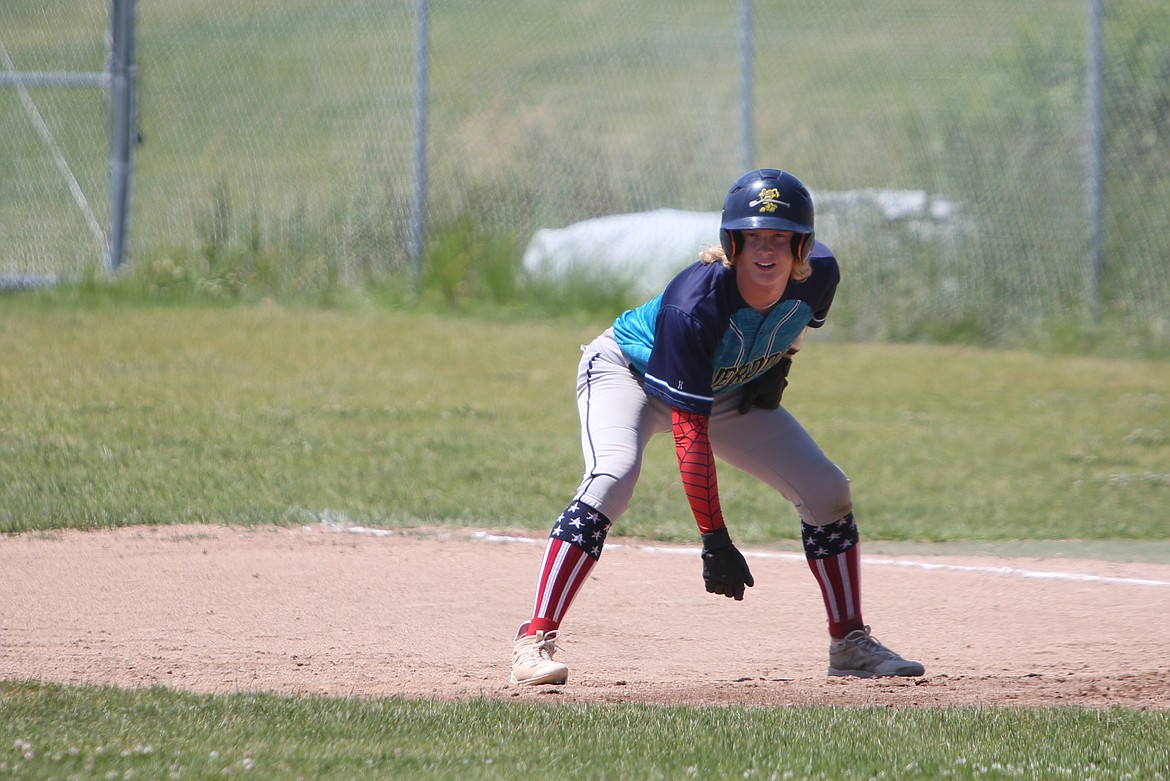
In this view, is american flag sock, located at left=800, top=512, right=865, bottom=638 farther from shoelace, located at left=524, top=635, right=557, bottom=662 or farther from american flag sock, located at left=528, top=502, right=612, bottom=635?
shoelace, located at left=524, top=635, right=557, bottom=662

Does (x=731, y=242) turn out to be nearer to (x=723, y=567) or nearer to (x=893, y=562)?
(x=723, y=567)

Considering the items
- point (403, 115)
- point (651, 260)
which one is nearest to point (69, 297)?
point (403, 115)

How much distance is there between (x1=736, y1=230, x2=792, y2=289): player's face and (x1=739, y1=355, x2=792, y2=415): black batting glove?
47 centimetres

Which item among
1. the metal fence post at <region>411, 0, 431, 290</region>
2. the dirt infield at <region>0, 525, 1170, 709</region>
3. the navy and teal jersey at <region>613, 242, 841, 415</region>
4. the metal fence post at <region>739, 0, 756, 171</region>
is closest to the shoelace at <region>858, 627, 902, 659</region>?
the dirt infield at <region>0, 525, 1170, 709</region>

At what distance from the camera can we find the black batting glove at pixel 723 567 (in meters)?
4.36

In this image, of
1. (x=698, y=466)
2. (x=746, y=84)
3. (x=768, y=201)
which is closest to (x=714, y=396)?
(x=698, y=466)

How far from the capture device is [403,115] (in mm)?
13180

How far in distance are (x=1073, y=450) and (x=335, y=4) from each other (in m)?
8.87

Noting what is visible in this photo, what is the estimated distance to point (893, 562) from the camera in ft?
23.0

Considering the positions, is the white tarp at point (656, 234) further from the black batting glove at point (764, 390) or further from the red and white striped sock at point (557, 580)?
the red and white striped sock at point (557, 580)

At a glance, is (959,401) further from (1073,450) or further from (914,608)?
(914,608)

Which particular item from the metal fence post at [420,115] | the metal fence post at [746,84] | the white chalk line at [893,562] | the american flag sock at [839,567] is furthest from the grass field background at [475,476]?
the metal fence post at [746,84]

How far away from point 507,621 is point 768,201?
2159 millimetres

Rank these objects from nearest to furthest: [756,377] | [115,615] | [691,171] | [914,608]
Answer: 1. [756,377]
2. [115,615]
3. [914,608]
4. [691,171]
